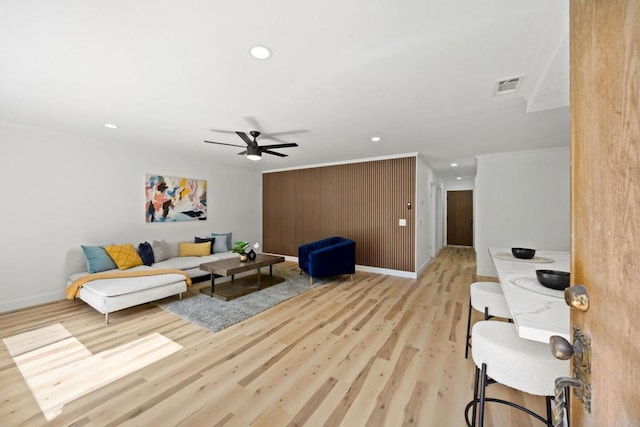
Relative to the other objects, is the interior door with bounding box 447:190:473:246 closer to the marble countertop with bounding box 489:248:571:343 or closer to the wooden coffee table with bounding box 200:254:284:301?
the wooden coffee table with bounding box 200:254:284:301

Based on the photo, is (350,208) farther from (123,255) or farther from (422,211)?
(123,255)

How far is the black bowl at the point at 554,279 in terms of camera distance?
1.32m

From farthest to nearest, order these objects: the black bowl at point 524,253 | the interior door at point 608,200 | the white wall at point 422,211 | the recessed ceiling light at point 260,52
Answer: the white wall at point 422,211
the black bowl at point 524,253
the recessed ceiling light at point 260,52
the interior door at point 608,200

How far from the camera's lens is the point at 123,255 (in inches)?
151

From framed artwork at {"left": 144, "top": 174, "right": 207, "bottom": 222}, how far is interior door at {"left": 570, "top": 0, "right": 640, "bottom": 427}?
5501mm

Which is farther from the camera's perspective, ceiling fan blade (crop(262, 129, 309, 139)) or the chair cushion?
ceiling fan blade (crop(262, 129, 309, 139))

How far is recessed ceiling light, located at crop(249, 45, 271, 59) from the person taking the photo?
1.74 m

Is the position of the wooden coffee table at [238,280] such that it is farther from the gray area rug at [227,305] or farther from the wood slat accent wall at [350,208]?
the wood slat accent wall at [350,208]

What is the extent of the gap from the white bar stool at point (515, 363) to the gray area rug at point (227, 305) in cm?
249

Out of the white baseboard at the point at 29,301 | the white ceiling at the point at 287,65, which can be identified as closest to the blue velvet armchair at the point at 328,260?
the white ceiling at the point at 287,65

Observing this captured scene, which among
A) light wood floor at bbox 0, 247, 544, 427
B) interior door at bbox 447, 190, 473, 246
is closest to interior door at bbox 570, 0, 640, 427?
light wood floor at bbox 0, 247, 544, 427

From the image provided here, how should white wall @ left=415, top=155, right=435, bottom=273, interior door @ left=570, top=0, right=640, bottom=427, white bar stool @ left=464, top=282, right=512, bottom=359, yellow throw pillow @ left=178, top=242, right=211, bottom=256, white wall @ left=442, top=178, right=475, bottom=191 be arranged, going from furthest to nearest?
white wall @ left=442, top=178, right=475, bottom=191, white wall @ left=415, top=155, right=435, bottom=273, yellow throw pillow @ left=178, top=242, right=211, bottom=256, white bar stool @ left=464, top=282, right=512, bottom=359, interior door @ left=570, top=0, right=640, bottom=427

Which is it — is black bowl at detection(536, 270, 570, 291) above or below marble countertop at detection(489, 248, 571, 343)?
above

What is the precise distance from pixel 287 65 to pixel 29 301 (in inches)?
180
